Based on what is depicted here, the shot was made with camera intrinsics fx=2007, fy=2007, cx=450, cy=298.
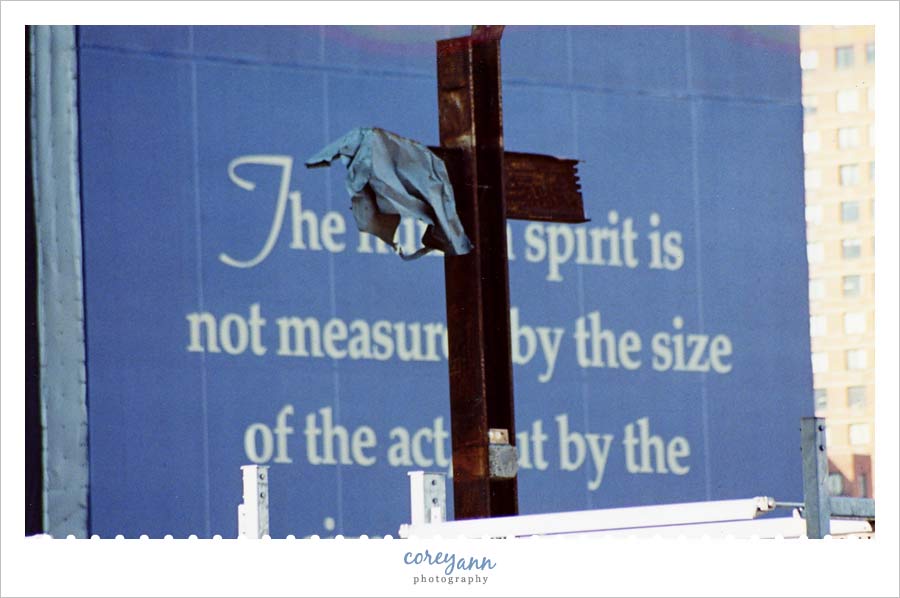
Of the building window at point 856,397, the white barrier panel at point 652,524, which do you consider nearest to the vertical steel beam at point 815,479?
the white barrier panel at point 652,524

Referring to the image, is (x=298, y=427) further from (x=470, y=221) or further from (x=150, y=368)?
(x=470, y=221)

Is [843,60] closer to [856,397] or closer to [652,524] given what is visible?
[856,397]

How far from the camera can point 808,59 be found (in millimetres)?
16547

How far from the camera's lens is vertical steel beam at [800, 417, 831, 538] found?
610 cm

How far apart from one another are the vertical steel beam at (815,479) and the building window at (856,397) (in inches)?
747

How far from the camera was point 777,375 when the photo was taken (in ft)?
50.1

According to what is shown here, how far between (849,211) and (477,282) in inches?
630

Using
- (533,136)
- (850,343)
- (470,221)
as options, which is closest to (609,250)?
(533,136)

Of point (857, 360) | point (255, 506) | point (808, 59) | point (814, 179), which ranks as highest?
point (808, 59)

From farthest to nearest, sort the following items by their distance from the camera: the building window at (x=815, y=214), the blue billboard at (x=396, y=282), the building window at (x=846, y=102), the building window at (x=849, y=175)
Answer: the building window at (x=849, y=175) < the building window at (x=846, y=102) < the building window at (x=815, y=214) < the blue billboard at (x=396, y=282)

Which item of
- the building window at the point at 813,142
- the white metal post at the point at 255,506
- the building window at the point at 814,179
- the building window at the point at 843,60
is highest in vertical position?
the building window at the point at 843,60

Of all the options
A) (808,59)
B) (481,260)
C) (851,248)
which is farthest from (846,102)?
(481,260)

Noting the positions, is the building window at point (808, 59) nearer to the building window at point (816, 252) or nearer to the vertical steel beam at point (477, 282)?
the building window at point (816, 252)

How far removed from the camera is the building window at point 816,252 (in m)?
25.0
